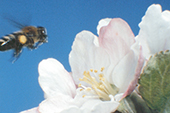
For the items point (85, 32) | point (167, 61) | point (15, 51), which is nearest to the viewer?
point (167, 61)

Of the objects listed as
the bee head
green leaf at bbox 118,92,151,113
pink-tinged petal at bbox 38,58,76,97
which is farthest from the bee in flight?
green leaf at bbox 118,92,151,113

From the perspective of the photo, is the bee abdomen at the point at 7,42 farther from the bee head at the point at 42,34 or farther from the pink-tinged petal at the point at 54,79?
the pink-tinged petal at the point at 54,79

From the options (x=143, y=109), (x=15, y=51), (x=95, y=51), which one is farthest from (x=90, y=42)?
(x=15, y=51)

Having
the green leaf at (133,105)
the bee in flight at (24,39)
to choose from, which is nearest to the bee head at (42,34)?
the bee in flight at (24,39)

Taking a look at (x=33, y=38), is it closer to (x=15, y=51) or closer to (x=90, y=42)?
(x=15, y=51)

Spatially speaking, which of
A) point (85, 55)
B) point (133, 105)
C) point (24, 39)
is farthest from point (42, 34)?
point (133, 105)

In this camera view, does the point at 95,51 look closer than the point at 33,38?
Yes
